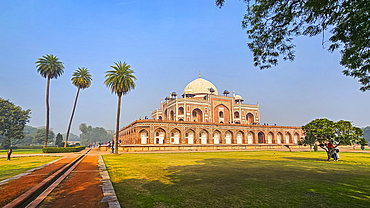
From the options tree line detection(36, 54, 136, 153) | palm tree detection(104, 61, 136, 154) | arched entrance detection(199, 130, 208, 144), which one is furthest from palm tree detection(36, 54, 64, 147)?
arched entrance detection(199, 130, 208, 144)

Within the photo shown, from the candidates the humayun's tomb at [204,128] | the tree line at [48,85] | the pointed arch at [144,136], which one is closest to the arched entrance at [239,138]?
the humayun's tomb at [204,128]

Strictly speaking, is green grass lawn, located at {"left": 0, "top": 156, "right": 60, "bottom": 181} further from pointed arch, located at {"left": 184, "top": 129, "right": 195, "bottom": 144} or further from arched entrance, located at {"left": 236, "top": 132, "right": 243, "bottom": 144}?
arched entrance, located at {"left": 236, "top": 132, "right": 243, "bottom": 144}

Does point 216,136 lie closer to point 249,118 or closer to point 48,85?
point 249,118

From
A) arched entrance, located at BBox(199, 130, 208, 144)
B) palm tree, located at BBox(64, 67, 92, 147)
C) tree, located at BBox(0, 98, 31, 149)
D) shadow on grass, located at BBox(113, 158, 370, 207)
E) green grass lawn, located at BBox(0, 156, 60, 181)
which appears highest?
palm tree, located at BBox(64, 67, 92, 147)

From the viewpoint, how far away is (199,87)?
59.3 metres

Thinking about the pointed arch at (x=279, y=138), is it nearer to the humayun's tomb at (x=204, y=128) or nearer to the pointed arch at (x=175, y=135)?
the humayun's tomb at (x=204, y=128)

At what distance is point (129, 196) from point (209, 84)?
57.4 meters

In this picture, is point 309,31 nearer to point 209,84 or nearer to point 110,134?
point 209,84

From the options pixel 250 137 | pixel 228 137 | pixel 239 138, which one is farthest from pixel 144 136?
pixel 250 137

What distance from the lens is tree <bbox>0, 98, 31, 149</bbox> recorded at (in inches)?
1829

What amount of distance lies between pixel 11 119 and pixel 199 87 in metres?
48.6

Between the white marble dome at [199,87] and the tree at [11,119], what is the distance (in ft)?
140

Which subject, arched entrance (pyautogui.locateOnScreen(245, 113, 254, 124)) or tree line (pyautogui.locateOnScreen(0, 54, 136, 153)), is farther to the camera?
arched entrance (pyautogui.locateOnScreen(245, 113, 254, 124))

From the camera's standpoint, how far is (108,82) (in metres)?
28.0
